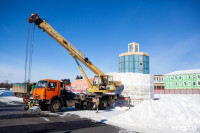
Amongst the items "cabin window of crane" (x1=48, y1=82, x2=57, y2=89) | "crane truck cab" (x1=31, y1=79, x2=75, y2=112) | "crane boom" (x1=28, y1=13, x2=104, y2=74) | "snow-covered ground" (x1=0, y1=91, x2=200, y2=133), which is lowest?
"snow-covered ground" (x1=0, y1=91, x2=200, y2=133)

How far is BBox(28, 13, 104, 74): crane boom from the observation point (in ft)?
49.3

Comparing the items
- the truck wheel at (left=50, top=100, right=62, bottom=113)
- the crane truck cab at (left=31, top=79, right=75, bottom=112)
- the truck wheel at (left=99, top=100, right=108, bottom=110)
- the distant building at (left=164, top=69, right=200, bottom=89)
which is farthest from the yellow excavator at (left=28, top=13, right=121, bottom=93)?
the distant building at (left=164, top=69, right=200, bottom=89)

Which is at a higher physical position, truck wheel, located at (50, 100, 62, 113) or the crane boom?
the crane boom

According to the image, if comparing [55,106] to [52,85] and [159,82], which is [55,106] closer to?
[52,85]

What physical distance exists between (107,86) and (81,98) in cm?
324

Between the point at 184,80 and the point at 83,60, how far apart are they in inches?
2102

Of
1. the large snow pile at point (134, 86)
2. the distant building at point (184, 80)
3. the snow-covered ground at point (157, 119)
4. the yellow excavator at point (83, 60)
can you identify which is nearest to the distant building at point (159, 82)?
the distant building at point (184, 80)

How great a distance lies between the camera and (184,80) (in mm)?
58812

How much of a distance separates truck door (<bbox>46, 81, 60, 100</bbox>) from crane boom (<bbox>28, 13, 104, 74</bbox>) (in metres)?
4.72

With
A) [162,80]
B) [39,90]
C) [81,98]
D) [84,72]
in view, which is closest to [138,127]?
[81,98]

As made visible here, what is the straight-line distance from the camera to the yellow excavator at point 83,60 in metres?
15.3

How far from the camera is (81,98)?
1445cm

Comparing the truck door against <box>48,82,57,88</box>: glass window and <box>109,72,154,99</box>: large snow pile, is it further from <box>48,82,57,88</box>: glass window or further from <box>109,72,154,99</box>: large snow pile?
<box>109,72,154,99</box>: large snow pile

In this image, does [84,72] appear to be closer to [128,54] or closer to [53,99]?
[53,99]
